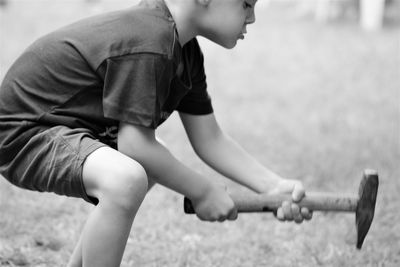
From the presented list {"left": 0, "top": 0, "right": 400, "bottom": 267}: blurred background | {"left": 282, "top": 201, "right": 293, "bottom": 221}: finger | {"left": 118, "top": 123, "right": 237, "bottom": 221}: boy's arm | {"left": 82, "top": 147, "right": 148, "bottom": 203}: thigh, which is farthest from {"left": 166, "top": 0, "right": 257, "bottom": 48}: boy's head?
{"left": 0, "top": 0, "right": 400, "bottom": 267}: blurred background

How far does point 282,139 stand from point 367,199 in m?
2.07

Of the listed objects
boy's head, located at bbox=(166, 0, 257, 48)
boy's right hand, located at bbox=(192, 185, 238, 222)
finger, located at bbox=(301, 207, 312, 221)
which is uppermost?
boy's head, located at bbox=(166, 0, 257, 48)

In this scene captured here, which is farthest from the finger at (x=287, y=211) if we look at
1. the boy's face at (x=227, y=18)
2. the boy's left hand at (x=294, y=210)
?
the boy's face at (x=227, y=18)

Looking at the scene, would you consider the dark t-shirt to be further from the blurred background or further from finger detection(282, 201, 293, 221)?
the blurred background

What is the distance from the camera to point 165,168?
2.07 meters

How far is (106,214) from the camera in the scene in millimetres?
1882

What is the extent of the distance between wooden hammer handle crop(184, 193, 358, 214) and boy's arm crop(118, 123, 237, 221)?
2.0 inches

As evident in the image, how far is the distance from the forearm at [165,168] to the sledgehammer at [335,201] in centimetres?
19

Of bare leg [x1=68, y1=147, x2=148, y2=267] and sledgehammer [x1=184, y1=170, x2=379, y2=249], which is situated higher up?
bare leg [x1=68, y1=147, x2=148, y2=267]

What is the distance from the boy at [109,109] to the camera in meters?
1.90

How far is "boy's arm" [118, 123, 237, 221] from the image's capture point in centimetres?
201

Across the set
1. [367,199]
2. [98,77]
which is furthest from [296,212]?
[98,77]

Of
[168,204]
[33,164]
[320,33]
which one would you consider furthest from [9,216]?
[320,33]

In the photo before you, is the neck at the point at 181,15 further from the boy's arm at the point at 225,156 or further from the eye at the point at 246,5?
the boy's arm at the point at 225,156
